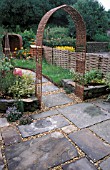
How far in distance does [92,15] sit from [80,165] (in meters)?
12.5

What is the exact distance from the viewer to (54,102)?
12.2 ft

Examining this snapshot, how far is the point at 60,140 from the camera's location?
238 cm

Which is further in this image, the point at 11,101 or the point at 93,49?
the point at 93,49

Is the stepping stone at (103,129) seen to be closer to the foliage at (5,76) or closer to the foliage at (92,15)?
the foliage at (5,76)

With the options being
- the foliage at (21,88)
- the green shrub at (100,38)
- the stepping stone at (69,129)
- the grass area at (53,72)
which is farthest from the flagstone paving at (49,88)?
the green shrub at (100,38)

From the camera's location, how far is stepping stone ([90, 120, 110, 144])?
248 centimetres

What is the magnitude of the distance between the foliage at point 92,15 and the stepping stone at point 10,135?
11.2 m

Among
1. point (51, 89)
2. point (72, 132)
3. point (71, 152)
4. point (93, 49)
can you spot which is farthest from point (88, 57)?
point (93, 49)

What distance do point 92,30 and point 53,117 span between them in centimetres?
1095

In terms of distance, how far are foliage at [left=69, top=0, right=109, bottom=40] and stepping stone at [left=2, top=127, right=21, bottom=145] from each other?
11.2 m

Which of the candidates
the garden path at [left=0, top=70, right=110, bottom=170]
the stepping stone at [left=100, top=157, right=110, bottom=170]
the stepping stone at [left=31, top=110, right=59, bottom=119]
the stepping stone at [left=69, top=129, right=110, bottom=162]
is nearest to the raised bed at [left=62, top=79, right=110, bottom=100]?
the garden path at [left=0, top=70, right=110, bottom=170]

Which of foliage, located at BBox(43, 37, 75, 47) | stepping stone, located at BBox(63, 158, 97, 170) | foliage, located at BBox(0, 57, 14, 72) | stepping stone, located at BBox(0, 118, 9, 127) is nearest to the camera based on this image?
stepping stone, located at BBox(63, 158, 97, 170)

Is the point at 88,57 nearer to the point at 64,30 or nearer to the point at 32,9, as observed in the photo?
the point at 64,30

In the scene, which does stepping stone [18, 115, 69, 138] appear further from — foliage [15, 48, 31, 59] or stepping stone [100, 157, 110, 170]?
foliage [15, 48, 31, 59]
